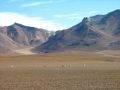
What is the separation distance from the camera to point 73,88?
2241cm

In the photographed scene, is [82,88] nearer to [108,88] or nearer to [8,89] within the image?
[108,88]

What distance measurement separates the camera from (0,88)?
23.4 meters

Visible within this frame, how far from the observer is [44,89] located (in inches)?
875

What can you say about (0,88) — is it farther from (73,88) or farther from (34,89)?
(73,88)

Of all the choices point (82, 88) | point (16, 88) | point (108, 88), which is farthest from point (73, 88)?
point (16, 88)

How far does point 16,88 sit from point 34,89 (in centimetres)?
143

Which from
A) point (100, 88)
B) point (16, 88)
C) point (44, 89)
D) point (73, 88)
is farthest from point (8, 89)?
point (100, 88)

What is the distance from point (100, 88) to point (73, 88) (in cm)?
164

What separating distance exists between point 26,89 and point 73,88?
113 inches

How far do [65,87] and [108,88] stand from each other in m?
2.73

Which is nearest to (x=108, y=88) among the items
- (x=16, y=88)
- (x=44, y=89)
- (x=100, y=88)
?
(x=100, y=88)

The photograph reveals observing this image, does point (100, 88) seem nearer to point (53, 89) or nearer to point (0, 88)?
point (53, 89)

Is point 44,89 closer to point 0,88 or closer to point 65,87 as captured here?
point 65,87

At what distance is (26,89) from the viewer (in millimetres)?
22406
